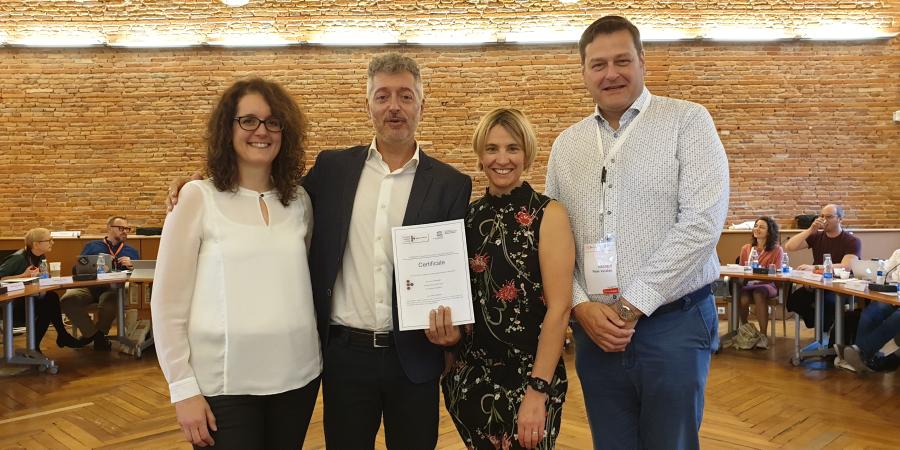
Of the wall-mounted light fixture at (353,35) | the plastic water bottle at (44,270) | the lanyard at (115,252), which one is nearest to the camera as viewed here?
the plastic water bottle at (44,270)

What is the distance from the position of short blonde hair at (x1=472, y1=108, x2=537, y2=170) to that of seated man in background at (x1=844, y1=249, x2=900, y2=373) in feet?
15.5

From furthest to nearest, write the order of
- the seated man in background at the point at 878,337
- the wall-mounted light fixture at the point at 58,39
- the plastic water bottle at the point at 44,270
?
the wall-mounted light fixture at the point at 58,39
the plastic water bottle at the point at 44,270
the seated man in background at the point at 878,337

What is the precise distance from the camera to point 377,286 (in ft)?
6.13

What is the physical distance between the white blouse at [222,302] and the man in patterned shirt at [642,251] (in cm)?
95

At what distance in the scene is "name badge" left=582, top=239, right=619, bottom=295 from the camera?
1.85m

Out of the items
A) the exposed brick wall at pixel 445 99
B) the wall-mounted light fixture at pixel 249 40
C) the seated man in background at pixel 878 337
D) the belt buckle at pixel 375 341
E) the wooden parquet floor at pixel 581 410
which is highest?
the wall-mounted light fixture at pixel 249 40

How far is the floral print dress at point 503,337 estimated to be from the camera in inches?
A: 70.2

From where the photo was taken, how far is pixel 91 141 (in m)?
10.0

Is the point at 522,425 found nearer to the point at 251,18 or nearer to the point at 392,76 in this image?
the point at 392,76

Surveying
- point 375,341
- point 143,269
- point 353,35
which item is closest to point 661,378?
point 375,341

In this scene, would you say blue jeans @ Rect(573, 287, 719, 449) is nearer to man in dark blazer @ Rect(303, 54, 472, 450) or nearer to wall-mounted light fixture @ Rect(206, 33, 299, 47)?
man in dark blazer @ Rect(303, 54, 472, 450)

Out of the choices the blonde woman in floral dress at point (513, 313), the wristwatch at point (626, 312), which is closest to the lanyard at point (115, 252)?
the blonde woman in floral dress at point (513, 313)

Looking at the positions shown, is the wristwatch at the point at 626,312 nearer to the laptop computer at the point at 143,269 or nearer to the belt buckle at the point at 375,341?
the belt buckle at the point at 375,341

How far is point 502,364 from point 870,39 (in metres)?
11.4
